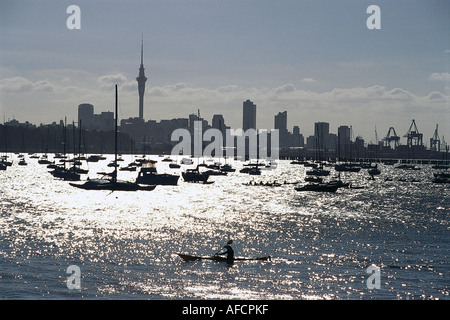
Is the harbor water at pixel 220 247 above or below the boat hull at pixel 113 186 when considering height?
below

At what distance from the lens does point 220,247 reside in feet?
167

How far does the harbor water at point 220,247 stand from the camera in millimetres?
35312

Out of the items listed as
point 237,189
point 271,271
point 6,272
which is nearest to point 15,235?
point 6,272

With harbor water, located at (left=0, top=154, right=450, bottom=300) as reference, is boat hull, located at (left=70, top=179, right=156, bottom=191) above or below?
above

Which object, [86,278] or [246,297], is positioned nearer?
[246,297]

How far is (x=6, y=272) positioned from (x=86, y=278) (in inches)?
238

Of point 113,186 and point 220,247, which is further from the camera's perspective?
point 113,186

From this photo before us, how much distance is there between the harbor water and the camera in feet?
116

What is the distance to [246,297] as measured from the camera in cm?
3306

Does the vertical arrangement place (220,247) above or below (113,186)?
below

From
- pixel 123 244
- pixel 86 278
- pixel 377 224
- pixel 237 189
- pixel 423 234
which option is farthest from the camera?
pixel 237 189

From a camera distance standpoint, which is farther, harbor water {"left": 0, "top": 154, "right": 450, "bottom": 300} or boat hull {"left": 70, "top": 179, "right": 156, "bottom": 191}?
boat hull {"left": 70, "top": 179, "right": 156, "bottom": 191}

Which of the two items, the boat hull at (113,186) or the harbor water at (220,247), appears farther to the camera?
the boat hull at (113,186)
